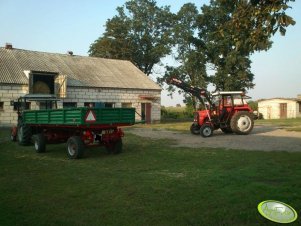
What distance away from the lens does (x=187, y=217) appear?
560 centimetres

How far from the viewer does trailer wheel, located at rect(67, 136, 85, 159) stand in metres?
12.3

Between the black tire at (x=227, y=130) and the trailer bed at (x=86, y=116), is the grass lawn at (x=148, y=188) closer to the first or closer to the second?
the trailer bed at (x=86, y=116)

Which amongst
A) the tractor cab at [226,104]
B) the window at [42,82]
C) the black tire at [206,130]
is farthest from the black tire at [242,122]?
the window at [42,82]

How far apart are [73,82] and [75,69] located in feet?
9.41

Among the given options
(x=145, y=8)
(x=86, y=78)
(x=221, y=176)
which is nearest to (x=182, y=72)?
(x=145, y=8)

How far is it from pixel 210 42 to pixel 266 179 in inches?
1601

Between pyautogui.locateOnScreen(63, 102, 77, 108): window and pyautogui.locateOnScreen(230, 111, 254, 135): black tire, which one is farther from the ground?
pyautogui.locateOnScreen(63, 102, 77, 108): window

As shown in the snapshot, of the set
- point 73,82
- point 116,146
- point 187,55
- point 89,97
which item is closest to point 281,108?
point 187,55

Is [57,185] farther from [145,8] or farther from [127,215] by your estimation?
→ [145,8]

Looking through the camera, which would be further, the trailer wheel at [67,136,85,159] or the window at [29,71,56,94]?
the window at [29,71,56,94]

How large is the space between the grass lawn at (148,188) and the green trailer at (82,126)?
0.75 metres

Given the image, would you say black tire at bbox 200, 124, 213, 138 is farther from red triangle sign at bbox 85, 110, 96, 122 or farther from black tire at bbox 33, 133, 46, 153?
red triangle sign at bbox 85, 110, 96, 122

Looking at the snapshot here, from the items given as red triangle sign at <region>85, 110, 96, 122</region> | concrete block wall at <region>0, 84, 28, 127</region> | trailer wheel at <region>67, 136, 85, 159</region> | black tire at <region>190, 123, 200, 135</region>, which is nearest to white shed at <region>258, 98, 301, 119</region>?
black tire at <region>190, 123, 200, 135</region>

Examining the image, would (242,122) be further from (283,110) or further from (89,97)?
(283,110)
